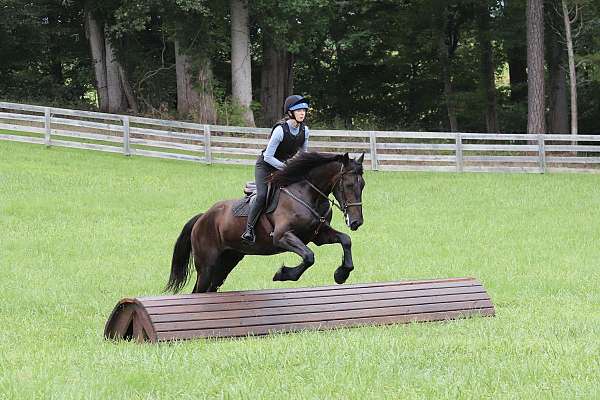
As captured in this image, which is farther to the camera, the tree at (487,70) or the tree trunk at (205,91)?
the tree at (487,70)

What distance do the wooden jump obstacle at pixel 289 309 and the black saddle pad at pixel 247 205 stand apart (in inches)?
43.7

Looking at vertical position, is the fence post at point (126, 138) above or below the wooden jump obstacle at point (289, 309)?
above

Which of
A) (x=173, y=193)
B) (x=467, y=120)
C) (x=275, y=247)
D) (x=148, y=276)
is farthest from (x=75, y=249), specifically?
(x=467, y=120)

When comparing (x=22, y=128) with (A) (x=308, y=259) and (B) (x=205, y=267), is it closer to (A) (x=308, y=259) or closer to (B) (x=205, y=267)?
(B) (x=205, y=267)

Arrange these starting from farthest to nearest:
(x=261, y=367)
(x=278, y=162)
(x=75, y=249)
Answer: (x=75, y=249), (x=278, y=162), (x=261, y=367)

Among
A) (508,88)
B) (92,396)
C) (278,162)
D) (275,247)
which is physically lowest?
(92,396)

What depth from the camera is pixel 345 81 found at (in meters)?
47.9

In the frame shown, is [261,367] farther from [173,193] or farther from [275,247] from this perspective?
[173,193]

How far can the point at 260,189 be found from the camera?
11.2 metres

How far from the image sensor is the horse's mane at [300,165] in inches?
429

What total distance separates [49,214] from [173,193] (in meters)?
3.73

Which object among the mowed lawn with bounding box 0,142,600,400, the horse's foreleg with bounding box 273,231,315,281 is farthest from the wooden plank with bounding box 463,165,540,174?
the horse's foreleg with bounding box 273,231,315,281

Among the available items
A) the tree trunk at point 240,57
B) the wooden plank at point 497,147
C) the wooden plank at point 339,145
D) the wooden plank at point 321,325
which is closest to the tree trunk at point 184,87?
the tree trunk at point 240,57

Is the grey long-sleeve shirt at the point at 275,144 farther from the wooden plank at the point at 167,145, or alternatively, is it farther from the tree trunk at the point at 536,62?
the tree trunk at the point at 536,62
